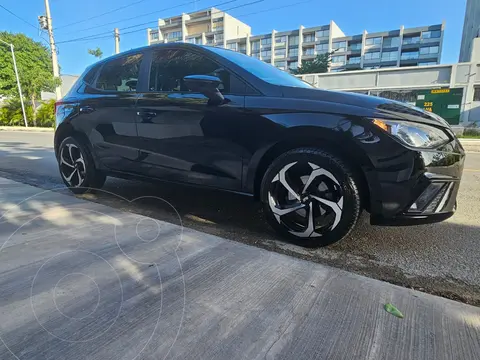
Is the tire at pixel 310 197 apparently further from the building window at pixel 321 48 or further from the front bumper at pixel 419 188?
the building window at pixel 321 48

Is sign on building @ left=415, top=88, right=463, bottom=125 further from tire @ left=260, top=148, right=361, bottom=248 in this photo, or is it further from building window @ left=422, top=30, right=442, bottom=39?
building window @ left=422, top=30, right=442, bottom=39

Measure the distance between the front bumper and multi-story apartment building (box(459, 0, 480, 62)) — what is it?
39.2 metres

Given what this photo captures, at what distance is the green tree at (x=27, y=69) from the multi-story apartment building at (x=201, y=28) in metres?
44.2

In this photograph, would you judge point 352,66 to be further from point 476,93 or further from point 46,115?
point 46,115

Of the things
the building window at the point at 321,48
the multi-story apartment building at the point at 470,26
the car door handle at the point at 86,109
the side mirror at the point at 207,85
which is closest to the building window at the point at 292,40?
the building window at the point at 321,48

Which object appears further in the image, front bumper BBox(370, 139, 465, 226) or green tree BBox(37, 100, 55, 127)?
green tree BBox(37, 100, 55, 127)

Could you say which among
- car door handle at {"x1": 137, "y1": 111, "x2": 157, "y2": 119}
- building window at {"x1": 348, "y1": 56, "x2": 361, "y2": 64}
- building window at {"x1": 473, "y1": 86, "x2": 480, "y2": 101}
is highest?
building window at {"x1": 348, "y1": 56, "x2": 361, "y2": 64}

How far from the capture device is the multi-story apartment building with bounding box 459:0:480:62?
118ft

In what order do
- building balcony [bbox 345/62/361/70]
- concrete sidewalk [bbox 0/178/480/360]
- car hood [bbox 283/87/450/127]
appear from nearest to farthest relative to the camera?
→ 1. concrete sidewalk [bbox 0/178/480/360]
2. car hood [bbox 283/87/450/127]
3. building balcony [bbox 345/62/361/70]

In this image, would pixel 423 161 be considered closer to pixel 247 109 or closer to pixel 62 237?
pixel 247 109

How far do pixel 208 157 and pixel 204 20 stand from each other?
3377 inches

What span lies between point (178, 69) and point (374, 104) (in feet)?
5.85

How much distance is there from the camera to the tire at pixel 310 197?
2168 mm

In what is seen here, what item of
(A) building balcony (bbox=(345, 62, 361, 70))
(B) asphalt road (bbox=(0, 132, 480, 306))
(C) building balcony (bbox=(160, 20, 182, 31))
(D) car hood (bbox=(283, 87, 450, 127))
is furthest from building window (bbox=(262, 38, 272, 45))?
(D) car hood (bbox=(283, 87, 450, 127))
